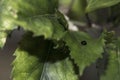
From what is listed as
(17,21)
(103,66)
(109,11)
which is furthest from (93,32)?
(17,21)

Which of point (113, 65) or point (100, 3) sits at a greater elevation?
point (100, 3)

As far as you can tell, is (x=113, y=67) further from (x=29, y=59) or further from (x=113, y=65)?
(x=29, y=59)

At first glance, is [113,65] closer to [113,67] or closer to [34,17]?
[113,67]

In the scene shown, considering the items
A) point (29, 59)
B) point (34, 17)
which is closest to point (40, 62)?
point (29, 59)

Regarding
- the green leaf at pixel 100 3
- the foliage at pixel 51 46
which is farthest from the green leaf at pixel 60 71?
the green leaf at pixel 100 3

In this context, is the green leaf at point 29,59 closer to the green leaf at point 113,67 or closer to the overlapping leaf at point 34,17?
the overlapping leaf at point 34,17

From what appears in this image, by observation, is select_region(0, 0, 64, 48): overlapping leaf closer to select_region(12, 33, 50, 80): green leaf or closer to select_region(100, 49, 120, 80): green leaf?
select_region(12, 33, 50, 80): green leaf

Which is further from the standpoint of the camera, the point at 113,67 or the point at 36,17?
the point at 113,67

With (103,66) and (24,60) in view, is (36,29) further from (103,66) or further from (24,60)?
(103,66)
